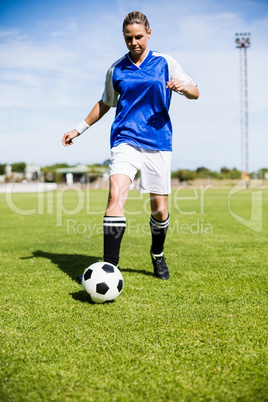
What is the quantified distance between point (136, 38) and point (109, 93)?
0.64 metres

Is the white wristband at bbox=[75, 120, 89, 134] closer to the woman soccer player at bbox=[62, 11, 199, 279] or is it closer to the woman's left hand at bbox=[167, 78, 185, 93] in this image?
the woman soccer player at bbox=[62, 11, 199, 279]

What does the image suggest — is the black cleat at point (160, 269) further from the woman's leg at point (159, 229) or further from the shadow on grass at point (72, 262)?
the shadow on grass at point (72, 262)

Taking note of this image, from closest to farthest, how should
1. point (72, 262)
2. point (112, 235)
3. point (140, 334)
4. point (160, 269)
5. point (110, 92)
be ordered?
point (140, 334), point (112, 235), point (110, 92), point (160, 269), point (72, 262)

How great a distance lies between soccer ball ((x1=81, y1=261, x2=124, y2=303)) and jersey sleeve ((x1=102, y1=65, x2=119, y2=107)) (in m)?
1.80

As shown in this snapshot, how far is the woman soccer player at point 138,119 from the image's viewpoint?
11.6 ft

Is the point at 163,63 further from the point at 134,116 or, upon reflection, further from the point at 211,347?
the point at 211,347

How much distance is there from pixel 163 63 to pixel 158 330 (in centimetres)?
258

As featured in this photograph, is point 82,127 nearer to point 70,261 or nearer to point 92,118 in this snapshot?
point 92,118

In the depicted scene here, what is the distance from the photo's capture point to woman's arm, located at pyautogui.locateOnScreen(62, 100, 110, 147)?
4.18m

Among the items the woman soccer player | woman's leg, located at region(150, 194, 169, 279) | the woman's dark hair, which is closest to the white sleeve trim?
the woman soccer player

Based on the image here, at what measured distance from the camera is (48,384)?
1.86m

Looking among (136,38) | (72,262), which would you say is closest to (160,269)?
(72,262)

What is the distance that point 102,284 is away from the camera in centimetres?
309

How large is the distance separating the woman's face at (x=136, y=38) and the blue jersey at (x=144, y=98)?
0.14 metres
